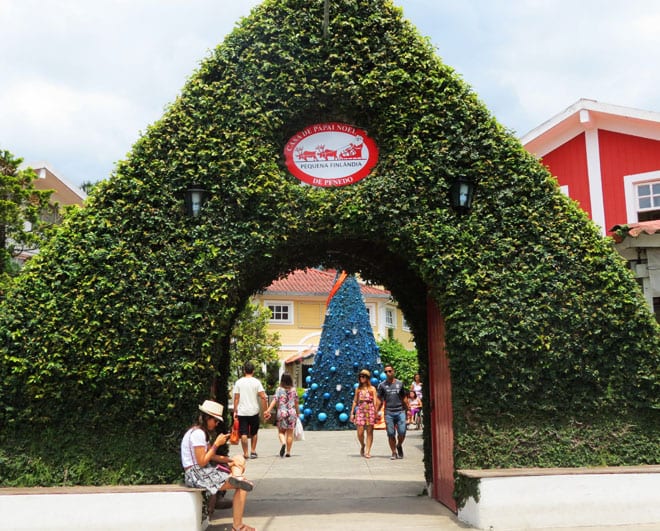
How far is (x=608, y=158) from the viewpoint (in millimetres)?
14391

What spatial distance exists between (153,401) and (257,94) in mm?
3481

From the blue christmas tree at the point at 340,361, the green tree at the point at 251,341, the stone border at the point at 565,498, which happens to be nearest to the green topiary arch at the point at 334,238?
the stone border at the point at 565,498

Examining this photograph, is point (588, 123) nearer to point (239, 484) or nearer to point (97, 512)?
point (239, 484)

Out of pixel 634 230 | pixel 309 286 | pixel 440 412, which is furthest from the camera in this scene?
pixel 309 286

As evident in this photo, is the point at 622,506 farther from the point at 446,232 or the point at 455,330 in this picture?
the point at 446,232

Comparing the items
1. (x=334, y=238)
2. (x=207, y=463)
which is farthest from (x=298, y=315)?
(x=207, y=463)

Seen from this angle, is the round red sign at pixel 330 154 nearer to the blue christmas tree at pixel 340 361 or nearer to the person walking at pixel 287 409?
the person walking at pixel 287 409

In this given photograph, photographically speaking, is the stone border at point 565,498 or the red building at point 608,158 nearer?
the stone border at point 565,498

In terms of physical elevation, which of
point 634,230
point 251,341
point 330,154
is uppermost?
point 330,154

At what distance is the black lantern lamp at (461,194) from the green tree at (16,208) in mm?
11316

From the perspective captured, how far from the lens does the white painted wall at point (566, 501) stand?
635 centimetres

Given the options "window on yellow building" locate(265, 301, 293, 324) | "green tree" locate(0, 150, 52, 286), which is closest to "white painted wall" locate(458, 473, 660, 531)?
"green tree" locate(0, 150, 52, 286)

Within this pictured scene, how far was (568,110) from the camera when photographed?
573 inches

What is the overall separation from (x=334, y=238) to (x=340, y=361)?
12.3m
